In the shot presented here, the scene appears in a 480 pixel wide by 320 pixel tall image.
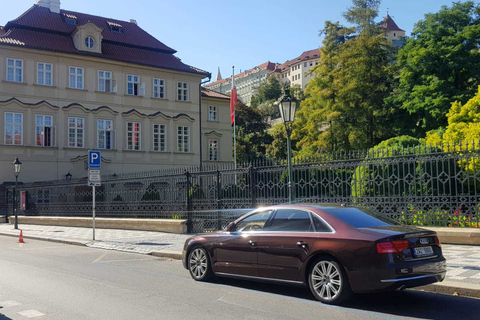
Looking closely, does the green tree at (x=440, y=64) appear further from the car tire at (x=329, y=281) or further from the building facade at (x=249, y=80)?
the building facade at (x=249, y=80)

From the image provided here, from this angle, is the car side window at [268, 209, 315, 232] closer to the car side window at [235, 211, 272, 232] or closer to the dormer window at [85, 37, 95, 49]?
the car side window at [235, 211, 272, 232]

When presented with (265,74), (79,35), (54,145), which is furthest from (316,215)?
(265,74)

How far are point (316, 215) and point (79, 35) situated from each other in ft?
121

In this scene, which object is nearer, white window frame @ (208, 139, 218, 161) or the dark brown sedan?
the dark brown sedan

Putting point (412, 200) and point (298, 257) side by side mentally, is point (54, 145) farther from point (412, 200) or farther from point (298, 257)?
point (298, 257)

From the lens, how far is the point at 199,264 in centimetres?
968

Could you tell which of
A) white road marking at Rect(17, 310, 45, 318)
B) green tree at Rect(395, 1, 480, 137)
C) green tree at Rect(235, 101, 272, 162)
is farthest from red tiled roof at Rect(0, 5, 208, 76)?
white road marking at Rect(17, 310, 45, 318)

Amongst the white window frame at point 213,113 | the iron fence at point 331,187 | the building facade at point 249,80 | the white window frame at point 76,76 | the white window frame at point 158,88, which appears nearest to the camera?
the iron fence at point 331,187

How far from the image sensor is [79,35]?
132 feet

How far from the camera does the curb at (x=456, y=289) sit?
7801 mm

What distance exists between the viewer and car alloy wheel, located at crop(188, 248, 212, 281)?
9.49m

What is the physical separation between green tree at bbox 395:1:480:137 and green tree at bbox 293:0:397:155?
7.78 ft

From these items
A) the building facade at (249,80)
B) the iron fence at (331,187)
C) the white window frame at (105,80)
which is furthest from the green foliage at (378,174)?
the building facade at (249,80)

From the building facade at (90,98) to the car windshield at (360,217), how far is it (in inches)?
1297
